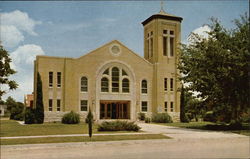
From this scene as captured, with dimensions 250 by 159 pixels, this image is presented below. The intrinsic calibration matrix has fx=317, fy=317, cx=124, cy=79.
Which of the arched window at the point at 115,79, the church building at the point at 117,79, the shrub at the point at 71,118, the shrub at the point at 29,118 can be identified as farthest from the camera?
the arched window at the point at 115,79

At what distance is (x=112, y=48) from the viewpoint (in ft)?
136

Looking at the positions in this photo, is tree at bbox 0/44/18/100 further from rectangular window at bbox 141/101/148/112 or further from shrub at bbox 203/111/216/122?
shrub at bbox 203/111/216/122

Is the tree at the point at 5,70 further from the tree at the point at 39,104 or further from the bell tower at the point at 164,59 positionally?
the bell tower at the point at 164,59

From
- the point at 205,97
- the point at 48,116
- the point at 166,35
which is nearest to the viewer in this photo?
the point at 205,97

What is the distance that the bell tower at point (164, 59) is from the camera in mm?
42562

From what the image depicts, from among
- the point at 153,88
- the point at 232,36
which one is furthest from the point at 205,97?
the point at 153,88

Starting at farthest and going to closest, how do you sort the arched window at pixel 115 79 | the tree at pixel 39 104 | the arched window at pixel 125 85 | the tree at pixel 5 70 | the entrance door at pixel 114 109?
1. the arched window at pixel 125 85
2. the entrance door at pixel 114 109
3. the arched window at pixel 115 79
4. the tree at pixel 39 104
5. the tree at pixel 5 70

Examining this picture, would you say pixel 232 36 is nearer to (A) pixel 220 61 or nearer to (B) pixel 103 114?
(A) pixel 220 61

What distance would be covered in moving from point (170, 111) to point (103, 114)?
9.16 m

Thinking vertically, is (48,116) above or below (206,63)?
→ below

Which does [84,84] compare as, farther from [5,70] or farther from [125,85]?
[5,70]

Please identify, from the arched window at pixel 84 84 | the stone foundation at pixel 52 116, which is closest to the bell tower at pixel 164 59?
the arched window at pixel 84 84

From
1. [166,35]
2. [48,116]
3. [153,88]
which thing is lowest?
[48,116]

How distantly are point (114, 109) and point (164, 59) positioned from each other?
384 inches
